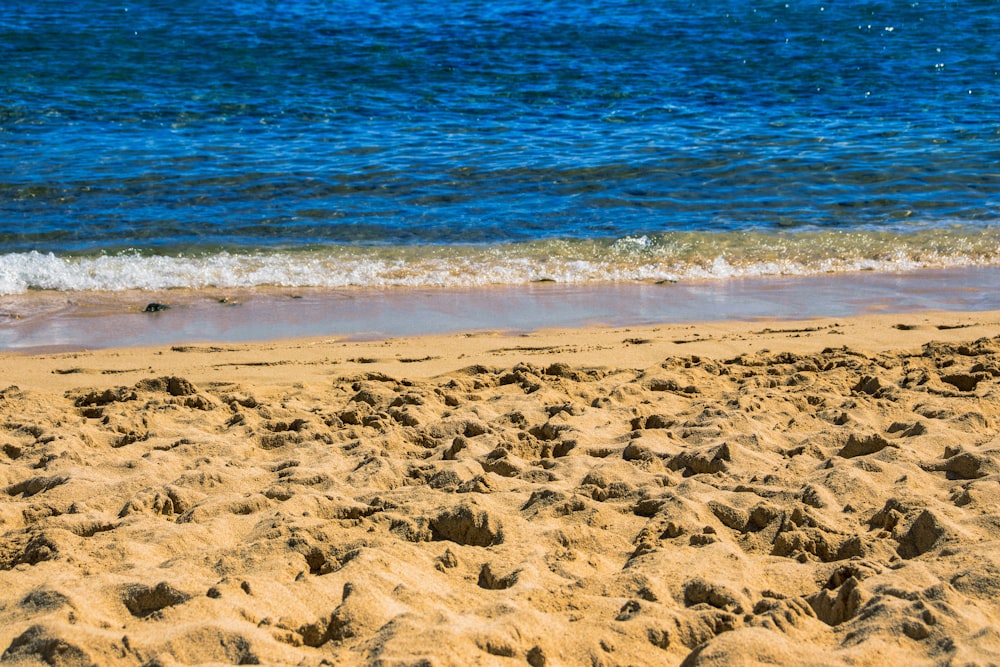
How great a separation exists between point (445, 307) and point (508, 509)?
3963 mm

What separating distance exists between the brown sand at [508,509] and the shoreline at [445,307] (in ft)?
3.02

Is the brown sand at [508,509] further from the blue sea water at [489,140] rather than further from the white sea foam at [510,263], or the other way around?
the blue sea water at [489,140]

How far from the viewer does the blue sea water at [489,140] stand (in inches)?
353

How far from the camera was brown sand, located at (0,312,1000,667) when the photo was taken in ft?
8.95

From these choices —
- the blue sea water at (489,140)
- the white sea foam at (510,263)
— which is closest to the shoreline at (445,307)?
the white sea foam at (510,263)

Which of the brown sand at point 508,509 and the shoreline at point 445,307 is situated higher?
the shoreline at point 445,307

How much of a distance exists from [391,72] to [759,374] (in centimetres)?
1173

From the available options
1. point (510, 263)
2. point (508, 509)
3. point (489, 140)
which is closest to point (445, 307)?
point (510, 263)

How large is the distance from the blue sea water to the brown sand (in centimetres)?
305

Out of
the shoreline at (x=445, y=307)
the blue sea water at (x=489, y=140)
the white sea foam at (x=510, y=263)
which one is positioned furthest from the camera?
the blue sea water at (x=489, y=140)

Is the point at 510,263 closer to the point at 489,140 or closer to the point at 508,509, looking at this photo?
the point at 489,140

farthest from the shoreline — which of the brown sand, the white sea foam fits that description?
the brown sand

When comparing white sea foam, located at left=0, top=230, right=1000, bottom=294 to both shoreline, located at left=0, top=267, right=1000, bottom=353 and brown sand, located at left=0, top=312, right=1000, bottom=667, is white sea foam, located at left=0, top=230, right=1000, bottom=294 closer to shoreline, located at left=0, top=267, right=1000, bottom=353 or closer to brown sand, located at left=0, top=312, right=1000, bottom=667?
shoreline, located at left=0, top=267, right=1000, bottom=353

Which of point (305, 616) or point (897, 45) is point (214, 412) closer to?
point (305, 616)
